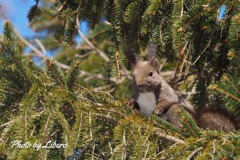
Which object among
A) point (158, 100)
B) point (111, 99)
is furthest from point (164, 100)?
point (111, 99)

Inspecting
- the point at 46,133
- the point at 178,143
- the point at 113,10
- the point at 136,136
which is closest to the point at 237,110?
the point at 178,143

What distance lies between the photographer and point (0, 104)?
2.47 metres

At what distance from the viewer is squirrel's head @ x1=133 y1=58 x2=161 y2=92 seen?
4293 mm

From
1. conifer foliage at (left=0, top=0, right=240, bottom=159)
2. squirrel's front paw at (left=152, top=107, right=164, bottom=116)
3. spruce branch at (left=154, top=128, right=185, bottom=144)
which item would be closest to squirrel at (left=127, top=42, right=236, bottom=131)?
squirrel's front paw at (left=152, top=107, right=164, bottom=116)

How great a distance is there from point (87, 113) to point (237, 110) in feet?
2.36

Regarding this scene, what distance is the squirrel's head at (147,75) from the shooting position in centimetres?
429

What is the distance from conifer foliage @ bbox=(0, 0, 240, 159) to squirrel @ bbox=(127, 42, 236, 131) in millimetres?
531

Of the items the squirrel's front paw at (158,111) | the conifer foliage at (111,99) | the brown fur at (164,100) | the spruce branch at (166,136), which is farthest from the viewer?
the squirrel's front paw at (158,111)

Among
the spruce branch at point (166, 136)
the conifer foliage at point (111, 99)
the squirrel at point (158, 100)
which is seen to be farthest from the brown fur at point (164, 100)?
the spruce branch at point (166, 136)

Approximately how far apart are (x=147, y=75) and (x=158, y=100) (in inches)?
9.6

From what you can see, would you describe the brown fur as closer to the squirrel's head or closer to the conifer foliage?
the squirrel's head

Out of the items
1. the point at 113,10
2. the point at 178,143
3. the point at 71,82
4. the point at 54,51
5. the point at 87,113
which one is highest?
the point at 54,51

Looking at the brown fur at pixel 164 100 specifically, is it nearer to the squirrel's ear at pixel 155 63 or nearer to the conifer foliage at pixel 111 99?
the squirrel's ear at pixel 155 63

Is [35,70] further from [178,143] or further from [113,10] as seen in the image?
[113,10]
